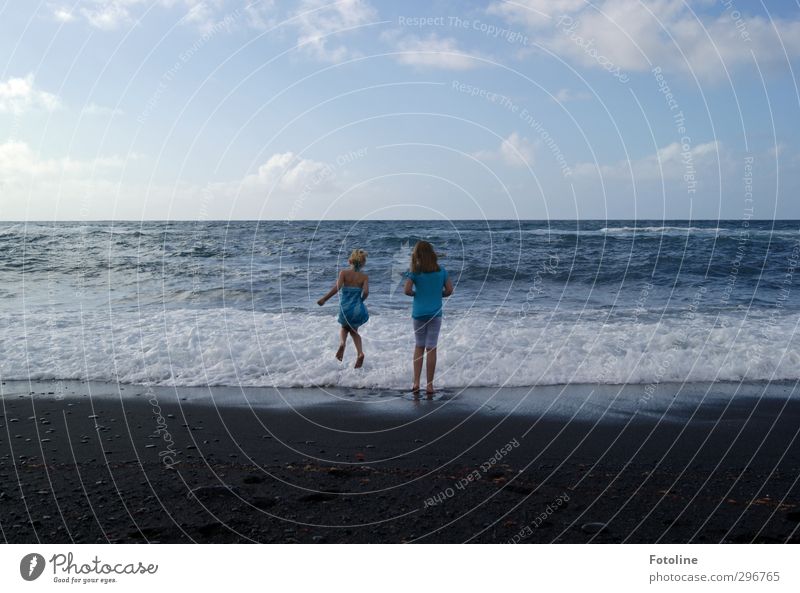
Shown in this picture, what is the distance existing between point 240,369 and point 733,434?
7.72 meters

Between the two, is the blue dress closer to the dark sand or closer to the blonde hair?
the blonde hair

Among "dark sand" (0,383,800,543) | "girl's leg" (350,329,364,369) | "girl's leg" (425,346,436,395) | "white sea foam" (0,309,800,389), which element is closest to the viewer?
"dark sand" (0,383,800,543)

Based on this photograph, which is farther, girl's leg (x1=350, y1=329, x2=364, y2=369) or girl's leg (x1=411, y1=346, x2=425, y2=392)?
girl's leg (x1=350, y1=329, x2=364, y2=369)

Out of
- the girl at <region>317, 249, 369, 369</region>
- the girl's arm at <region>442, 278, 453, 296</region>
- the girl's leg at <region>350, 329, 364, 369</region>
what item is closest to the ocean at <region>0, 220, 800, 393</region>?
the girl's leg at <region>350, 329, 364, 369</region>

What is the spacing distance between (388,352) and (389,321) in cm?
278

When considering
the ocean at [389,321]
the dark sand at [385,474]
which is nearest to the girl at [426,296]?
the ocean at [389,321]

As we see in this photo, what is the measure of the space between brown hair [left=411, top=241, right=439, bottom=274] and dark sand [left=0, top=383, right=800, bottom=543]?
6.88 feet

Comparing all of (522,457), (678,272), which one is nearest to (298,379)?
(522,457)

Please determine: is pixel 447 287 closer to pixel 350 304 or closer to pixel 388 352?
pixel 350 304

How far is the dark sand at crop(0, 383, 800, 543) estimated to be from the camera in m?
4.94

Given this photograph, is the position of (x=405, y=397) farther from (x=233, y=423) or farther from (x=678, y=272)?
(x=678, y=272)

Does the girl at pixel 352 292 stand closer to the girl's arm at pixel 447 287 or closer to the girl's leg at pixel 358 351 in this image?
the girl's leg at pixel 358 351

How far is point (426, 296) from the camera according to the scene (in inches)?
386

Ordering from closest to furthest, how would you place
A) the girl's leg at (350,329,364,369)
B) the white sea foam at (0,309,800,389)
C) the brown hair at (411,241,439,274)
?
1. the brown hair at (411,241,439,274)
2. the girl's leg at (350,329,364,369)
3. the white sea foam at (0,309,800,389)
